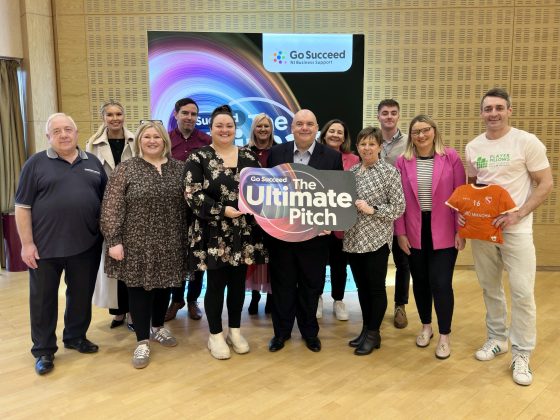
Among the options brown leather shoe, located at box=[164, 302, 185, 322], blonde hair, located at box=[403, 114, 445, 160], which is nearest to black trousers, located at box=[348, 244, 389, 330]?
blonde hair, located at box=[403, 114, 445, 160]

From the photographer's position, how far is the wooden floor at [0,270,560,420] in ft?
8.01

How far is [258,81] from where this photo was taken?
5.29 m

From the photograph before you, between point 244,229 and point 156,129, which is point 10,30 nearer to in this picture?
point 156,129

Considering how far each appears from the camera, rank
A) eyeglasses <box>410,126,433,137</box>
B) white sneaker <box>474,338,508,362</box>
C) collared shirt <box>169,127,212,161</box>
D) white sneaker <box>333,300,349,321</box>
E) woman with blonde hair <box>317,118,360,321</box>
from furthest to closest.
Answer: white sneaker <box>333,300,349,321</box>
collared shirt <box>169,127,212,161</box>
woman with blonde hair <box>317,118,360,321</box>
white sneaker <box>474,338,508,362</box>
eyeglasses <box>410,126,433,137</box>

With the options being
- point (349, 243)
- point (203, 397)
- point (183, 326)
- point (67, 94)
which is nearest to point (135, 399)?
point (203, 397)

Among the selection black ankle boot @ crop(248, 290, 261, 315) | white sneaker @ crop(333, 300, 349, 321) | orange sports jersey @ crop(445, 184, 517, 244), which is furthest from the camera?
black ankle boot @ crop(248, 290, 261, 315)

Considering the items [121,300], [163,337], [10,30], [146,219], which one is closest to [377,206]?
[146,219]

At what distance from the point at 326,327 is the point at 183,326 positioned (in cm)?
113

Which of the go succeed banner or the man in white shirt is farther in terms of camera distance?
the go succeed banner

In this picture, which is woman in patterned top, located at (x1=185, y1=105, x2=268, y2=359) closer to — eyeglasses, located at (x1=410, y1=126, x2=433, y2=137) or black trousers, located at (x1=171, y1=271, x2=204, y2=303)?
black trousers, located at (x1=171, y1=271, x2=204, y2=303)

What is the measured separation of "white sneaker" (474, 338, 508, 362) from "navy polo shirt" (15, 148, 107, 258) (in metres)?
2.63

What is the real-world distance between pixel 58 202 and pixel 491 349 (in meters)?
2.91

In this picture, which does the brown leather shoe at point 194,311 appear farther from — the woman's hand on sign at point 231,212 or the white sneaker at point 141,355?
the woman's hand on sign at point 231,212

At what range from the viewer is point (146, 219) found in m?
2.86
